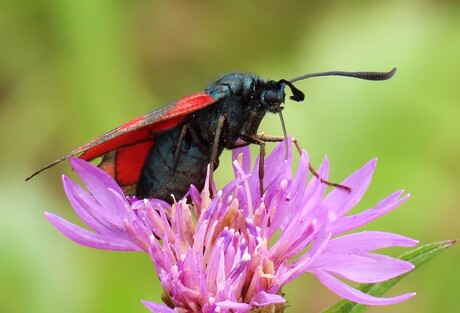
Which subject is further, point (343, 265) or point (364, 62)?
point (364, 62)

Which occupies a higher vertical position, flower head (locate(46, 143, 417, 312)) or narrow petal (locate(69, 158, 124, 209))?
narrow petal (locate(69, 158, 124, 209))

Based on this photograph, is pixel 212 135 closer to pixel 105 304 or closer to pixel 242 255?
pixel 242 255

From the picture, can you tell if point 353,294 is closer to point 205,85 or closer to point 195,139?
point 195,139

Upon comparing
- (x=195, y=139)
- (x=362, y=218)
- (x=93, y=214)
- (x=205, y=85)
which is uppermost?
→ (x=205, y=85)

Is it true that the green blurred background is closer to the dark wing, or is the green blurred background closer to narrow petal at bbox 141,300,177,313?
the dark wing

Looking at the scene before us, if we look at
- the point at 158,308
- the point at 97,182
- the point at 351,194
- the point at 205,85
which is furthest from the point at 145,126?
the point at 205,85

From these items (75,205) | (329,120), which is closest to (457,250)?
(329,120)

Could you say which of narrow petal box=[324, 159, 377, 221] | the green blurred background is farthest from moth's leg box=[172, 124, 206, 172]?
the green blurred background
